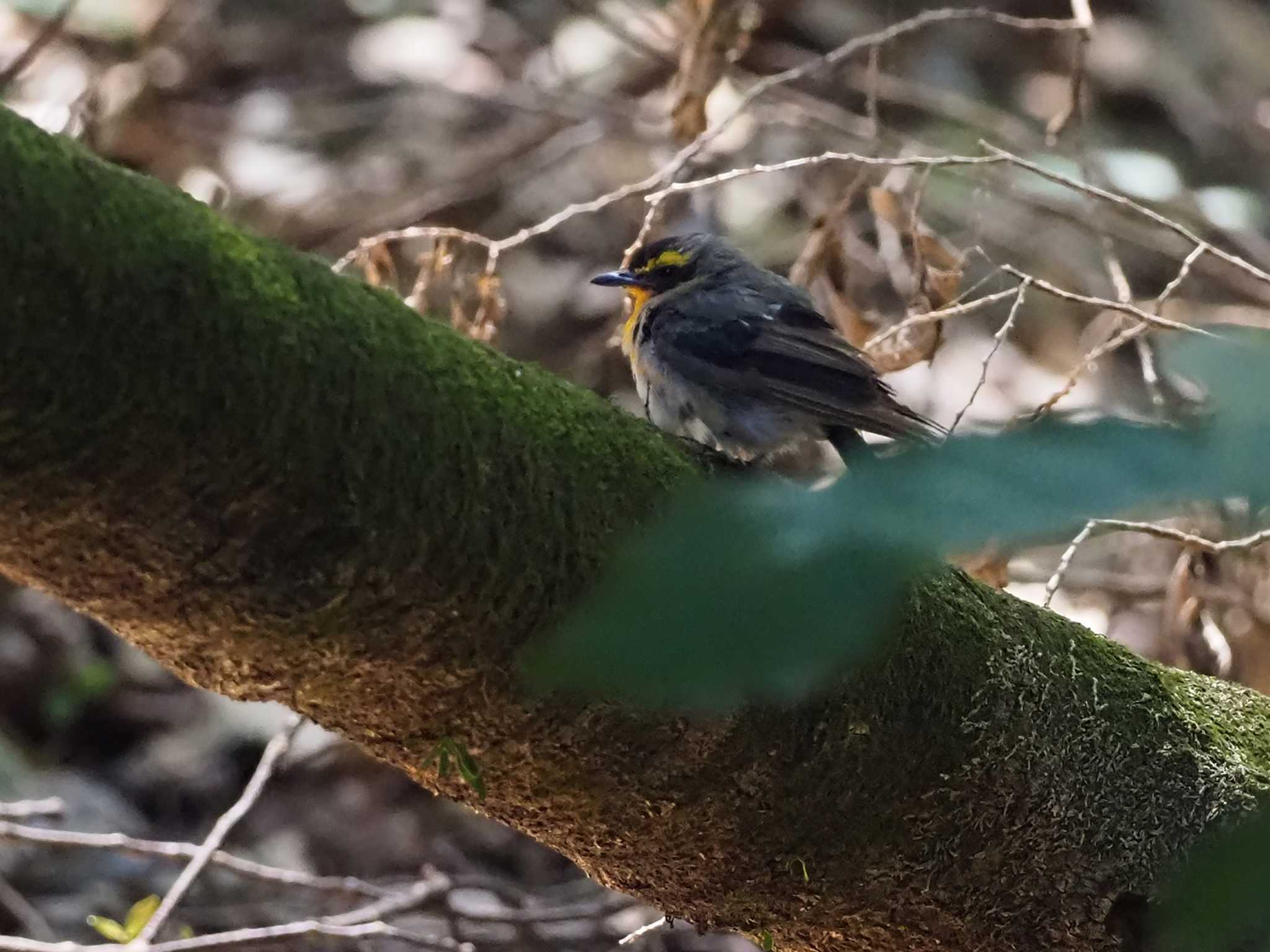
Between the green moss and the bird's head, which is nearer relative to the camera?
the green moss

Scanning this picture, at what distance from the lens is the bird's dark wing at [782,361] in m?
3.36

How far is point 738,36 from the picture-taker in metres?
4.55

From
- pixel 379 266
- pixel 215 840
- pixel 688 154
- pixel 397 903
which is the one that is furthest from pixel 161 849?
pixel 688 154

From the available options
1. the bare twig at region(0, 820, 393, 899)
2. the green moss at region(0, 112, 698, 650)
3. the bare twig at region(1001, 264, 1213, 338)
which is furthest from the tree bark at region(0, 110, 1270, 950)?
the bare twig at region(0, 820, 393, 899)

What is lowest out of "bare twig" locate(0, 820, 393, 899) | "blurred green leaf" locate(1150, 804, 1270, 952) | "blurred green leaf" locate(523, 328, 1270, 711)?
"bare twig" locate(0, 820, 393, 899)

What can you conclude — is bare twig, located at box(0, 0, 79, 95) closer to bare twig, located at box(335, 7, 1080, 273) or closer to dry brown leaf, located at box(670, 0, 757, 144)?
bare twig, located at box(335, 7, 1080, 273)

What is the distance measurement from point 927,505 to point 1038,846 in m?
1.68

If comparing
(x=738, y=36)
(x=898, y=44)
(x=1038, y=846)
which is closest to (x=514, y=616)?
(x=1038, y=846)

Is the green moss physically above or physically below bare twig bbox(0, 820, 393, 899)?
above

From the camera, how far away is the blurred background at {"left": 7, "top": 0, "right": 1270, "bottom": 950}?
14.9 ft

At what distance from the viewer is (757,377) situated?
3473 millimetres

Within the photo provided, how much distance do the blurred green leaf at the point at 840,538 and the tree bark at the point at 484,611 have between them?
0.85m

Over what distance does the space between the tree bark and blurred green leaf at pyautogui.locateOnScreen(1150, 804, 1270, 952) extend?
1.03m

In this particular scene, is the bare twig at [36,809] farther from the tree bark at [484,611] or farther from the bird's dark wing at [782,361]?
the bird's dark wing at [782,361]
